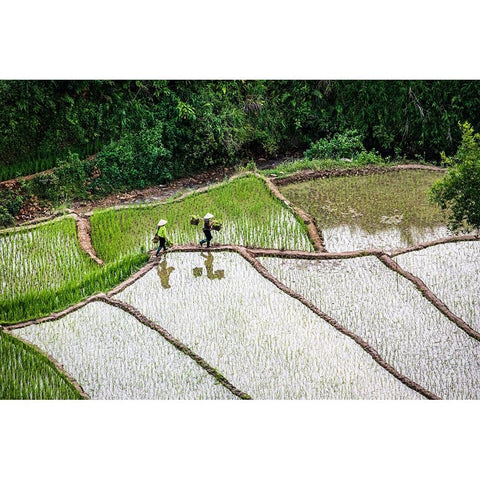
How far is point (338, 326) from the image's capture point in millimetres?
8766

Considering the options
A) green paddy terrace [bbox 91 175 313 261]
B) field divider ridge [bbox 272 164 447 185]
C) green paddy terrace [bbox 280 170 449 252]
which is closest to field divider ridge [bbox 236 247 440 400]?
green paddy terrace [bbox 91 175 313 261]

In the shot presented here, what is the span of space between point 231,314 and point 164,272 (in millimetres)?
819

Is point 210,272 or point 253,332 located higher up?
point 210,272

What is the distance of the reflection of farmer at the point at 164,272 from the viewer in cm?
908

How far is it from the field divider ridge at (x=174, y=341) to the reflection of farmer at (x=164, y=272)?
0.41m

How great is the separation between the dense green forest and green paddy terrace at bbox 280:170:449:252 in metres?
0.31

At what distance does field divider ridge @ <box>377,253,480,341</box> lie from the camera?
878 cm

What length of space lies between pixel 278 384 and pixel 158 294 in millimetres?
1499

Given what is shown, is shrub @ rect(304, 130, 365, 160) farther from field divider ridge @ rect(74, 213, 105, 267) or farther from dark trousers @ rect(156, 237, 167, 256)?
field divider ridge @ rect(74, 213, 105, 267)

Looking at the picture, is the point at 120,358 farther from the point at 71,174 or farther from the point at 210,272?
the point at 71,174

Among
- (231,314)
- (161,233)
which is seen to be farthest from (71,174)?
(231,314)

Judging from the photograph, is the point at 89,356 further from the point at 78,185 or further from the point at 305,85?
the point at 305,85

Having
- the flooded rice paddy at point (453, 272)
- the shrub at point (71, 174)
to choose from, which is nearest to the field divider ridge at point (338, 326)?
the flooded rice paddy at point (453, 272)

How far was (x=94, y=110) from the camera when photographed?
31.0ft
